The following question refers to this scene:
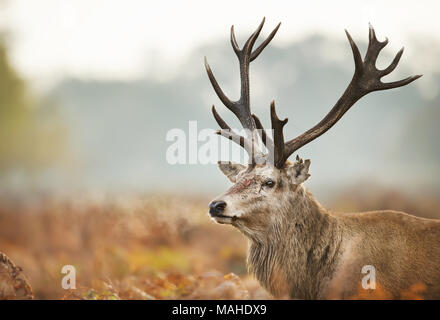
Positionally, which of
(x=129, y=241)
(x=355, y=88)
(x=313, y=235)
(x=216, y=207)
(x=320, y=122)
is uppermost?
(x=355, y=88)

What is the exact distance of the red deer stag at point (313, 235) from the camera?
16.2 feet

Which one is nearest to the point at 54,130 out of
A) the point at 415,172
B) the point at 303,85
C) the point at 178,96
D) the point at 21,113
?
the point at 21,113

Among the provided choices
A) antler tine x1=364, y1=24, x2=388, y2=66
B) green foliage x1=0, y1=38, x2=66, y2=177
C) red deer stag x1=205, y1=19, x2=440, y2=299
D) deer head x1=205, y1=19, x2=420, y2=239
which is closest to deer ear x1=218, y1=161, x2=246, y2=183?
deer head x1=205, y1=19, x2=420, y2=239

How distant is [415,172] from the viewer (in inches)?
757

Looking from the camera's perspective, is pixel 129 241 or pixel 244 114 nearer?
pixel 244 114

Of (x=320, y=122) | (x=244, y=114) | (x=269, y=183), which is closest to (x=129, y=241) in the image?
(x=244, y=114)

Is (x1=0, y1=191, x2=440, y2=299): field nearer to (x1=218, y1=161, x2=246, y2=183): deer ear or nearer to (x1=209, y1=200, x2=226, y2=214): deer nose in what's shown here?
(x1=218, y1=161, x2=246, y2=183): deer ear

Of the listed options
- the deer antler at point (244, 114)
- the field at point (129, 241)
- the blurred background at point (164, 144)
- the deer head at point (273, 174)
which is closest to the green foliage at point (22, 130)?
the blurred background at point (164, 144)

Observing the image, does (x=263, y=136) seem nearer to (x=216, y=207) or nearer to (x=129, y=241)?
(x=216, y=207)

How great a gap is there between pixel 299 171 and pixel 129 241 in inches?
318

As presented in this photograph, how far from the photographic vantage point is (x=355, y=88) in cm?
557

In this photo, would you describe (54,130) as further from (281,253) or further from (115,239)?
(281,253)

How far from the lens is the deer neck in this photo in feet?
16.9
